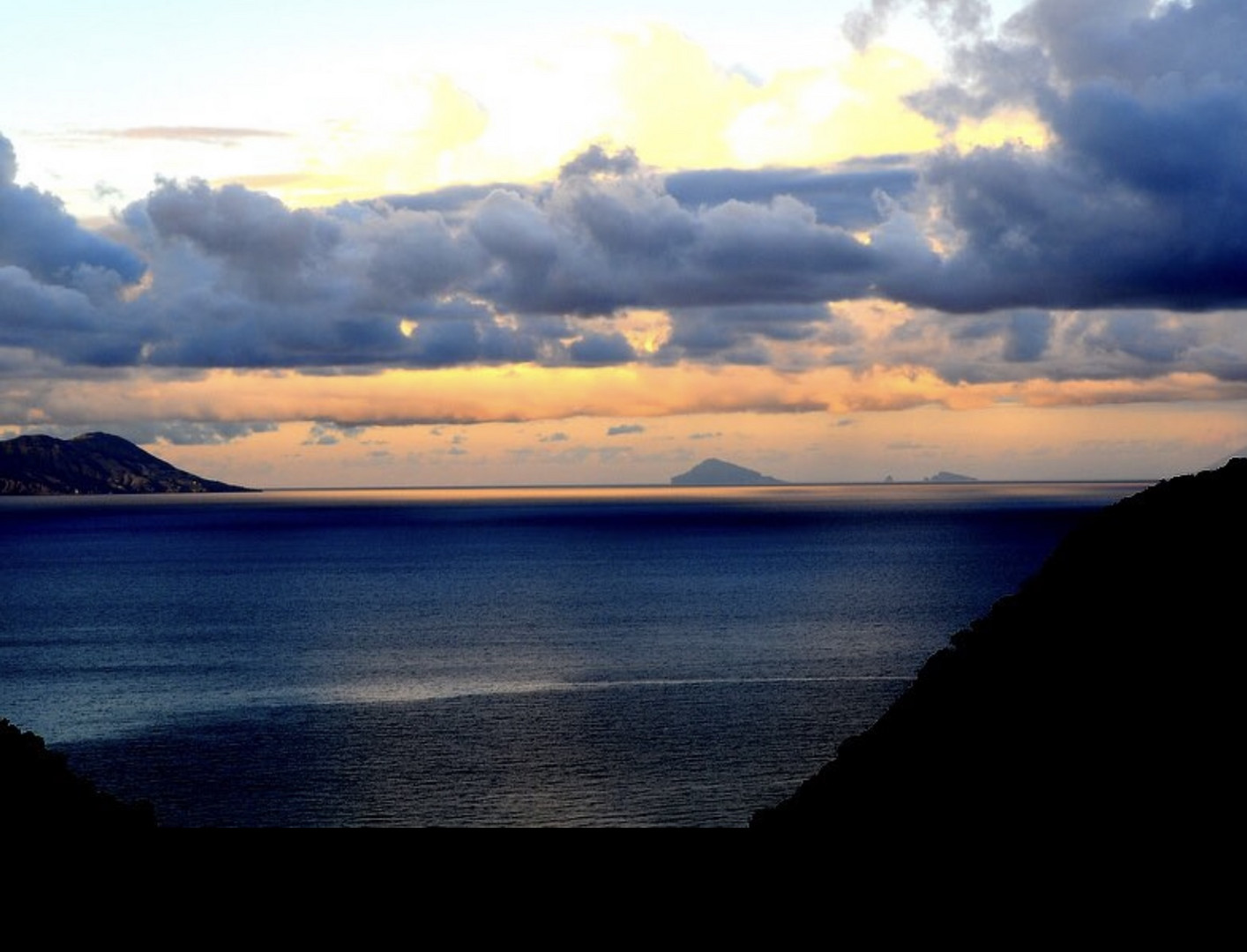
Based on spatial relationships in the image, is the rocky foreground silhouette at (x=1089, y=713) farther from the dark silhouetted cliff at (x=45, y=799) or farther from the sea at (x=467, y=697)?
the sea at (x=467, y=697)

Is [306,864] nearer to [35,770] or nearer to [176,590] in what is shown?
[35,770]

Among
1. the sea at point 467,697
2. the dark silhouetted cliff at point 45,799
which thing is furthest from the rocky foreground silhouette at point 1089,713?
the sea at point 467,697

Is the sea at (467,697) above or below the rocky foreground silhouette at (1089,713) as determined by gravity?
below

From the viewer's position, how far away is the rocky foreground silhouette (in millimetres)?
32062

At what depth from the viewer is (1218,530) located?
4234 centimetres

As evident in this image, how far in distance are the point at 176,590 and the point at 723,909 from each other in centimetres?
17659

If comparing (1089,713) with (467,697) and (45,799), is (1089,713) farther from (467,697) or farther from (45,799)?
(467,697)

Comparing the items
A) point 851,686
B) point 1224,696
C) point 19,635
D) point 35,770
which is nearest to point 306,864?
point 35,770

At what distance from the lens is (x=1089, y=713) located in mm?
36562

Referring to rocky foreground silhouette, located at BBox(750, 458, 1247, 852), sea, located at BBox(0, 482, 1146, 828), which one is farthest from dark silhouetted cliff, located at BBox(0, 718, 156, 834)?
sea, located at BBox(0, 482, 1146, 828)

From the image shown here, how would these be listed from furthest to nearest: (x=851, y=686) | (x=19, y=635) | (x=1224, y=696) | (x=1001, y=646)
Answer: (x=19, y=635)
(x=851, y=686)
(x=1001, y=646)
(x=1224, y=696)

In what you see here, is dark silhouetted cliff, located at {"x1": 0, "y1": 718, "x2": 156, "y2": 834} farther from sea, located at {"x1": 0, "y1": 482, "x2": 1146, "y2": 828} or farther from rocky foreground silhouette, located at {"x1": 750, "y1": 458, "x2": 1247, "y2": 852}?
sea, located at {"x1": 0, "y1": 482, "x2": 1146, "y2": 828}

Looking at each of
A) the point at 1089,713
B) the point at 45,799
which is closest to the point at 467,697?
the point at 45,799

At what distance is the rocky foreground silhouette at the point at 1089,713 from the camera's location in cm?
3206
